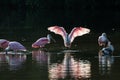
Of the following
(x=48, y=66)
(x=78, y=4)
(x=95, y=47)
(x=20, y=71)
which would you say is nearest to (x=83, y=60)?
(x=48, y=66)

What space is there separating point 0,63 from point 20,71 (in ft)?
6.95

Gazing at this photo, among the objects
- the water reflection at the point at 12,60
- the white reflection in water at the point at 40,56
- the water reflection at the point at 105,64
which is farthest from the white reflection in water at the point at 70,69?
the water reflection at the point at 12,60

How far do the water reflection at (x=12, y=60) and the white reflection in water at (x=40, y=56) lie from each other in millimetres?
403

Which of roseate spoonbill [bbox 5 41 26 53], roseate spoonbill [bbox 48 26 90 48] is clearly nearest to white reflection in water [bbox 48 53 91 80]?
roseate spoonbill [bbox 5 41 26 53]

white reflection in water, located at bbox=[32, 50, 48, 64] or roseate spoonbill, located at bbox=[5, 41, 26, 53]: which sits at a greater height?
roseate spoonbill, located at bbox=[5, 41, 26, 53]

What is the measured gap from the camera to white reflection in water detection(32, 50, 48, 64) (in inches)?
802

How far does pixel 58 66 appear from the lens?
18719mm

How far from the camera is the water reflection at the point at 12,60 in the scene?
18.9m

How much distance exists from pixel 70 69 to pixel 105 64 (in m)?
1.57

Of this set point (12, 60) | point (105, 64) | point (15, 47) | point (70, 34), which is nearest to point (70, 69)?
point (105, 64)

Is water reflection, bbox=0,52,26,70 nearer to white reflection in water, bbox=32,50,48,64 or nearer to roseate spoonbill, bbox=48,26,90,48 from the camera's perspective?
white reflection in water, bbox=32,50,48,64

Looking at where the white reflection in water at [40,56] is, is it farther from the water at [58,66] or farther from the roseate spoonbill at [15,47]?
the roseate spoonbill at [15,47]

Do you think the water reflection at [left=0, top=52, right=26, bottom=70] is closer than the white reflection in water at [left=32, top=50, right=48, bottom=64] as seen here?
Yes

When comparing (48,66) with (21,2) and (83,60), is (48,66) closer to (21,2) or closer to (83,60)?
(83,60)
